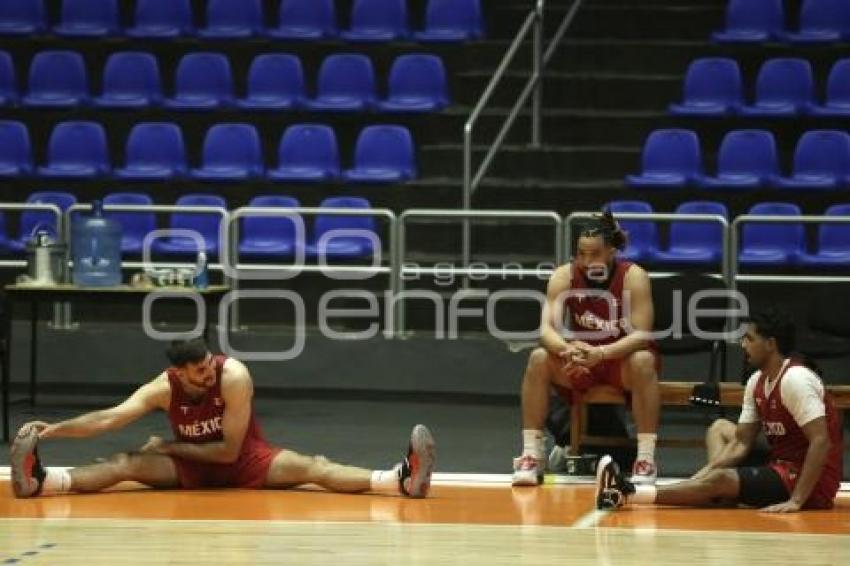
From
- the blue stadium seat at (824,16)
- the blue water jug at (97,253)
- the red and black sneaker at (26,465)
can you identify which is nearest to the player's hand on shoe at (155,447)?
the red and black sneaker at (26,465)

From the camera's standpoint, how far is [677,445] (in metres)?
9.33

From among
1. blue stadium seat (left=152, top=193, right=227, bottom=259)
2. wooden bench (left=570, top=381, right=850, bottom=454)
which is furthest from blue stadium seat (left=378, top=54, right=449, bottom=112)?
wooden bench (left=570, top=381, right=850, bottom=454)

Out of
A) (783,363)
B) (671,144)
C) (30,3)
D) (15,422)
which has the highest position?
(30,3)

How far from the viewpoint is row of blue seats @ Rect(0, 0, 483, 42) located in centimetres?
1554

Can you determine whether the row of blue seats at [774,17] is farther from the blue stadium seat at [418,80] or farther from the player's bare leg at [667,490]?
the player's bare leg at [667,490]

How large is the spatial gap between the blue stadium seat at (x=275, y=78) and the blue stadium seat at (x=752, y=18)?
363 centimetres

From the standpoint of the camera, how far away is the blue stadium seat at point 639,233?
43.3 ft

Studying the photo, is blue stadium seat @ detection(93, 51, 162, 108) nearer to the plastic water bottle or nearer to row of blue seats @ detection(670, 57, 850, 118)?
the plastic water bottle

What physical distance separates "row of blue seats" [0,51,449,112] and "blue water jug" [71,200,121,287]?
3459 millimetres

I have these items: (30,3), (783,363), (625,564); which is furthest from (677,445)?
(30,3)

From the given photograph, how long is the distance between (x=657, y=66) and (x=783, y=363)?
774cm

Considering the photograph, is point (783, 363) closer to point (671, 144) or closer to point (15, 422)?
point (15, 422)

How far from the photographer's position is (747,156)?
14.1 meters

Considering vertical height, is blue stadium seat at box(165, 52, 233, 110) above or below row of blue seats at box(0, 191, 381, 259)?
above
